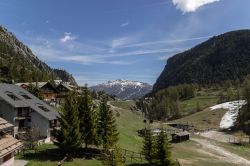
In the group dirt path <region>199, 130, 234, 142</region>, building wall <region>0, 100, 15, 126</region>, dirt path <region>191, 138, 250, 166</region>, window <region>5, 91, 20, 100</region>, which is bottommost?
dirt path <region>191, 138, 250, 166</region>

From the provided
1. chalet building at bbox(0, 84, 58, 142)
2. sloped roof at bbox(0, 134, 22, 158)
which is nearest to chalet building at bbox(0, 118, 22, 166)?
sloped roof at bbox(0, 134, 22, 158)

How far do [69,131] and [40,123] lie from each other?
15216mm

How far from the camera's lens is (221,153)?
293 feet

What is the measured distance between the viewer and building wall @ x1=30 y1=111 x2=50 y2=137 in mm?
70875

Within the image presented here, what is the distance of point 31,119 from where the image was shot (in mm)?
72000

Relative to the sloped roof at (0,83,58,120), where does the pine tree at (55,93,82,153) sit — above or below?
below

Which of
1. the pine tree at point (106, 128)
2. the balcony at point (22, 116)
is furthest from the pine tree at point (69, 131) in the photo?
the balcony at point (22, 116)

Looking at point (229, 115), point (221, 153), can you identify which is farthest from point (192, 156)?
point (229, 115)

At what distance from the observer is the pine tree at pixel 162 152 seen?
182 feet

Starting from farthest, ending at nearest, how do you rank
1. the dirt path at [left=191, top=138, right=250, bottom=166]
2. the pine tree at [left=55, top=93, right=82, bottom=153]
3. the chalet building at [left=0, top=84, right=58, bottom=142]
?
the dirt path at [left=191, top=138, right=250, bottom=166] < the chalet building at [left=0, top=84, right=58, bottom=142] < the pine tree at [left=55, top=93, right=82, bottom=153]

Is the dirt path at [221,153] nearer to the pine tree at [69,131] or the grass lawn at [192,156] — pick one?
the grass lawn at [192,156]

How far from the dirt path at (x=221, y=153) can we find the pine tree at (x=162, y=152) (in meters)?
28.2

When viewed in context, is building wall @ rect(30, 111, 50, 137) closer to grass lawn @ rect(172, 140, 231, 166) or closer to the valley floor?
the valley floor

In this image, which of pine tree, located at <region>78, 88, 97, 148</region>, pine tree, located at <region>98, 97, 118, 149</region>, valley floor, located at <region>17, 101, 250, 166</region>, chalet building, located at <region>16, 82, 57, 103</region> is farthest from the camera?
chalet building, located at <region>16, 82, 57, 103</region>
